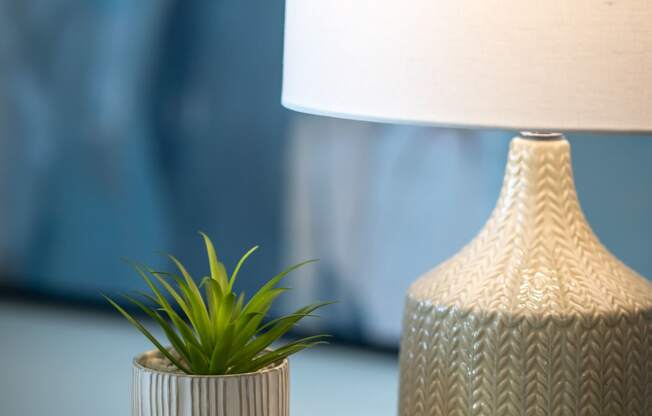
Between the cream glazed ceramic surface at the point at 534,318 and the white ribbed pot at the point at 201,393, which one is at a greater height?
the cream glazed ceramic surface at the point at 534,318

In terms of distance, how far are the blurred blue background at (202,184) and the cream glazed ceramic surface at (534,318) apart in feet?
1.85

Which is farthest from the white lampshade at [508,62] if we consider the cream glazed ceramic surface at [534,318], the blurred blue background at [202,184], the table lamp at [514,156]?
the blurred blue background at [202,184]

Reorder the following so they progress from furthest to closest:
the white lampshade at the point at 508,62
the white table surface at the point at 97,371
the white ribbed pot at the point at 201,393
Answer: the white table surface at the point at 97,371 < the white ribbed pot at the point at 201,393 < the white lampshade at the point at 508,62

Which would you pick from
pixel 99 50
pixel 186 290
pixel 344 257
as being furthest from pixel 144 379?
pixel 99 50

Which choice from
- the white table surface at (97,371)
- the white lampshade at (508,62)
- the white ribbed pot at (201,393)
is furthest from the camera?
the white table surface at (97,371)

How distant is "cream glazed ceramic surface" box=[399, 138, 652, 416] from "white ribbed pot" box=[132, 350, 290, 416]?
16 cm

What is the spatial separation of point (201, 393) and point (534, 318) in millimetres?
298

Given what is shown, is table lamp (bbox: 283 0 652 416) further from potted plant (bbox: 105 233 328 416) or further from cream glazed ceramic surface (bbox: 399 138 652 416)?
potted plant (bbox: 105 233 328 416)

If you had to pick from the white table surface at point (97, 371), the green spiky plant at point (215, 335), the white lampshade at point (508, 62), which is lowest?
the white table surface at point (97, 371)

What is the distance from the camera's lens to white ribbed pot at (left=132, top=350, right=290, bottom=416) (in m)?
0.99

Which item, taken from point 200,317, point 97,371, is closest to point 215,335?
point 200,317

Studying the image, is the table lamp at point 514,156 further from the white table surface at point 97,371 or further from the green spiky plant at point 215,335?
the white table surface at point 97,371

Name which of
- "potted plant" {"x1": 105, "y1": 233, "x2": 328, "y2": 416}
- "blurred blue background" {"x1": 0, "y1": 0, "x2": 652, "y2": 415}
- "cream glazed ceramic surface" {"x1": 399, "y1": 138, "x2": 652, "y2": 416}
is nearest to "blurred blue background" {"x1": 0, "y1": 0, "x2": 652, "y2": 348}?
"blurred blue background" {"x1": 0, "y1": 0, "x2": 652, "y2": 415}

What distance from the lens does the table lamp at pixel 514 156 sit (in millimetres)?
843
